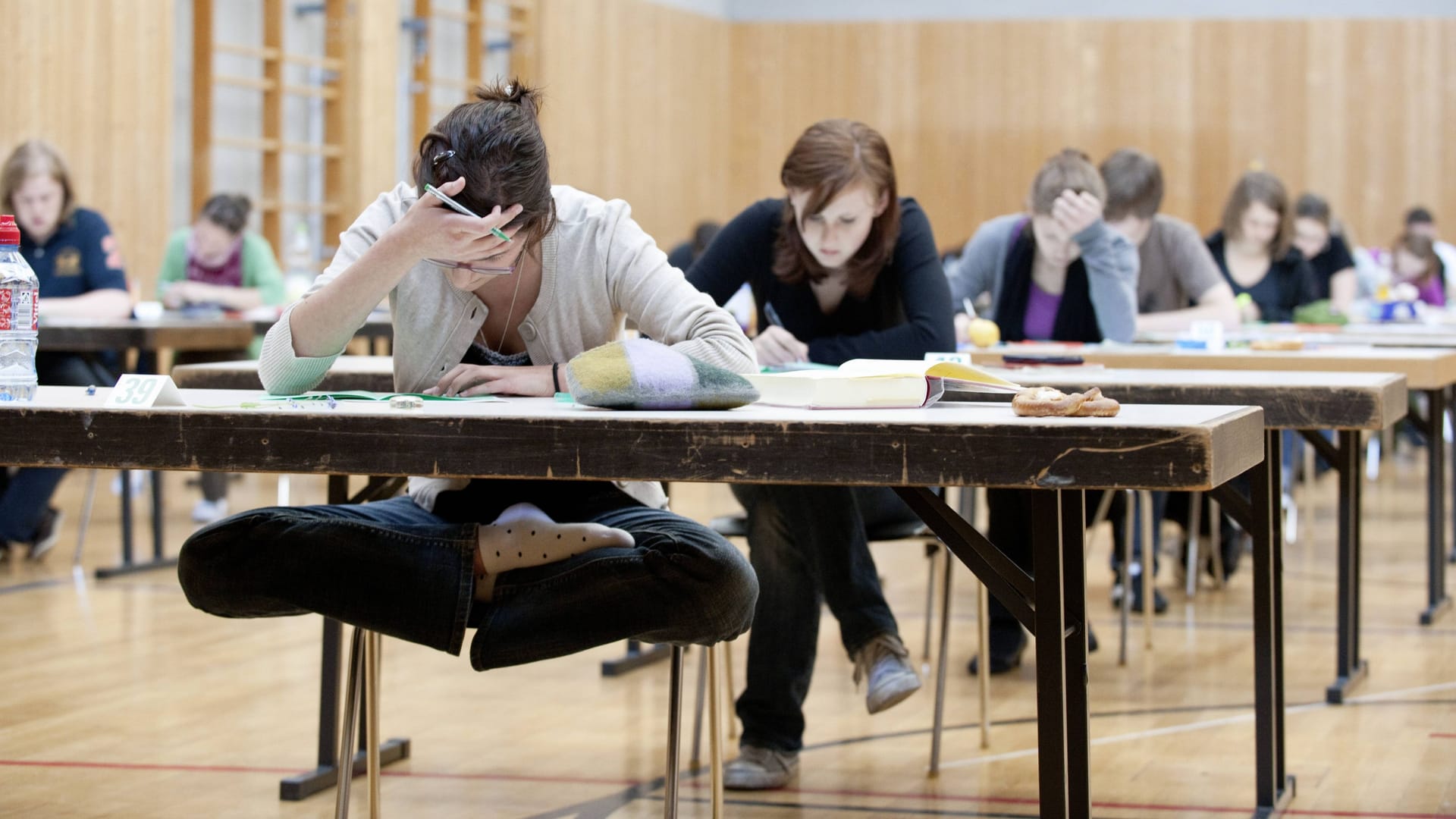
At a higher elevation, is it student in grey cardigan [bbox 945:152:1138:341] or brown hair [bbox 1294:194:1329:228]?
brown hair [bbox 1294:194:1329:228]

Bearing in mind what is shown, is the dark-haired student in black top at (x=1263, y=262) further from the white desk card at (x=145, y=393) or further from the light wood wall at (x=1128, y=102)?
the light wood wall at (x=1128, y=102)

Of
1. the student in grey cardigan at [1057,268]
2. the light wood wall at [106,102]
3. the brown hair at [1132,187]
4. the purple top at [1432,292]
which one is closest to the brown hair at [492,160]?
the student in grey cardigan at [1057,268]

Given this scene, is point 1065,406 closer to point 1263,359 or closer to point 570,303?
point 570,303

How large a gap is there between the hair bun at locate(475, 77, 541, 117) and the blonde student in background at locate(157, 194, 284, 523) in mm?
3559

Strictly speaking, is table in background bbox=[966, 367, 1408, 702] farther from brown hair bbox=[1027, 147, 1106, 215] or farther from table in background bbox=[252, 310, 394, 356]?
table in background bbox=[252, 310, 394, 356]

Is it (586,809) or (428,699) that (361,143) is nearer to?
(428,699)

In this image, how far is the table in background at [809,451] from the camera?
50.1 inches

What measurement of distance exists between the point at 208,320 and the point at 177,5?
3.50m

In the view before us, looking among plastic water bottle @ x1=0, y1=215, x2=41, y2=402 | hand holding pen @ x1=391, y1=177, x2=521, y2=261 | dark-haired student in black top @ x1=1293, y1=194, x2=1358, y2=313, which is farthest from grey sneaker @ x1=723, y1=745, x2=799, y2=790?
dark-haired student in black top @ x1=1293, y1=194, x2=1358, y2=313

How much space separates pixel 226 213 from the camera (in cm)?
541

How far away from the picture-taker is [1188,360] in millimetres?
2688

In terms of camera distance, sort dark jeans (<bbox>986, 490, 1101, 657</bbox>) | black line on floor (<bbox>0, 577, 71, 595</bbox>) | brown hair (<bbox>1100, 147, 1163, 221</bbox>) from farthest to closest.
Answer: black line on floor (<bbox>0, 577, 71, 595</bbox>) < brown hair (<bbox>1100, 147, 1163, 221</bbox>) < dark jeans (<bbox>986, 490, 1101, 657</bbox>)

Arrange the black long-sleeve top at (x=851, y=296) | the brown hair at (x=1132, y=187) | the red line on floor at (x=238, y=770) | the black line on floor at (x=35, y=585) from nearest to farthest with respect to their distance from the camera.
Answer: the red line on floor at (x=238, y=770)
the black long-sleeve top at (x=851, y=296)
the brown hair at (x=1132, y=187)
the black line on floor at (x=35, y=585)

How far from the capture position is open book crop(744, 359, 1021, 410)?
151 cm
